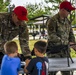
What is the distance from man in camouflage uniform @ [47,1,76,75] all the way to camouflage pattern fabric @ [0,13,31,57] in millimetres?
558

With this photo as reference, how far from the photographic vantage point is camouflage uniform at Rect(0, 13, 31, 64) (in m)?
4.03

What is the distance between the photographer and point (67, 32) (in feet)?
15.5

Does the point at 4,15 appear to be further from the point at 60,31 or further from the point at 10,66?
the point at 60,31

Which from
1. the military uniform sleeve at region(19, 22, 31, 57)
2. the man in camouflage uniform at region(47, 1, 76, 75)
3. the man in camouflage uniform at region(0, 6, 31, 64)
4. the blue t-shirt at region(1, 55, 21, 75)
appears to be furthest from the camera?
the man in camouflage uniform at region(47, 1, 76, 75)

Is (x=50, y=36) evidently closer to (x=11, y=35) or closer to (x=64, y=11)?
(x=64, y=11)

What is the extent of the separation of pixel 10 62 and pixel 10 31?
629 millimetres

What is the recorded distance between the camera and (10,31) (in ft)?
13.4

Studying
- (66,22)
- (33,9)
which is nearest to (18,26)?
(66,22)

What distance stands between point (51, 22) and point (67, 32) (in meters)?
0.33

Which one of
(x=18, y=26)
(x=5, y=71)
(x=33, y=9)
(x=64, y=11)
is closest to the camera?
(x=5, y=71)

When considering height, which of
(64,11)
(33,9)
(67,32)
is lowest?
(33,9)

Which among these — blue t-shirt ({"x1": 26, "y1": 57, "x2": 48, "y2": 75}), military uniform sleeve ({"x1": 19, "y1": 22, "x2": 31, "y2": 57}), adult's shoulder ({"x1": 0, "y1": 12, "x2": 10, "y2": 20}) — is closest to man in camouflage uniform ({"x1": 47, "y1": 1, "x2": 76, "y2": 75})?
military uniform sleeve ({"x1": 19, "y1": 22, "x2": 31, "y2": 57})

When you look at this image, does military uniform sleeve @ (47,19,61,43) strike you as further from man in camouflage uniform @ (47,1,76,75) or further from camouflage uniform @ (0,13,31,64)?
camouflage uniform @ (0,13,31,64)

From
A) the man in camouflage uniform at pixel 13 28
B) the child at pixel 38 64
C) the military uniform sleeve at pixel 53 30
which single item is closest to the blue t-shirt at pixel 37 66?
the child at pixel 38 64
